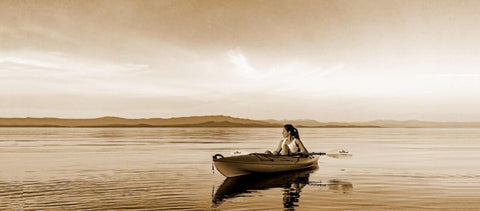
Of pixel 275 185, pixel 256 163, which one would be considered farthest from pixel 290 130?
pixel 275 185

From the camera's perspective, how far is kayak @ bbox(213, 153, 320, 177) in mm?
21953

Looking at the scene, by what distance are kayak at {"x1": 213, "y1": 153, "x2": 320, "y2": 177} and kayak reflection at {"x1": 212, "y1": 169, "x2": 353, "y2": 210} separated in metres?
0.33

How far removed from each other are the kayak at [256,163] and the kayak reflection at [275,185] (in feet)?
1.09

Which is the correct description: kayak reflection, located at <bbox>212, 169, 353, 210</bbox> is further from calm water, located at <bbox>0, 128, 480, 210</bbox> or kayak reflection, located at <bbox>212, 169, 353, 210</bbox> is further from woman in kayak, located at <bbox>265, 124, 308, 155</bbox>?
woman in kayak, located at <bbox>265, 124, 308, 155</bbox>

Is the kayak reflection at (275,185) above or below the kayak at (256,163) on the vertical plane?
below

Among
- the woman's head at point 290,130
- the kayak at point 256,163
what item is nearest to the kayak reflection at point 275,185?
the kayak at point 256,163

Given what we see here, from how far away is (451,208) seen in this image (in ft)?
48.5

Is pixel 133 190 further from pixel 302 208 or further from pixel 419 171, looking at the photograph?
pixel 419 171

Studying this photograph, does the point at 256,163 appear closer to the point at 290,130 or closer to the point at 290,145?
the point at 290,130

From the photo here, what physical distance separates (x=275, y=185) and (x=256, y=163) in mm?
2997

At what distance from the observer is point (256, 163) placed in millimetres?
23047

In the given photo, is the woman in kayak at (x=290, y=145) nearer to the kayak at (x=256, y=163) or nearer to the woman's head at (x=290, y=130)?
the woman's head at (x=290, y=130)

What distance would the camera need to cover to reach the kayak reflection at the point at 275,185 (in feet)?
54.7

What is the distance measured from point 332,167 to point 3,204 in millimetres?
20829
